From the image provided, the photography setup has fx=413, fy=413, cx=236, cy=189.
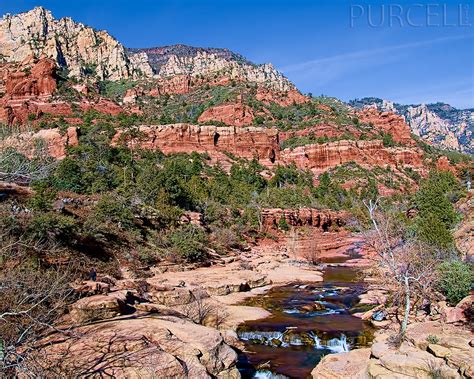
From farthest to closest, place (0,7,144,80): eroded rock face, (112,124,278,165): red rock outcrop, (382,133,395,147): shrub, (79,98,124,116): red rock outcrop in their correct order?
(0,7,144,80): eroded rock face
(382,133,395,147): shrub
(79,98,124,116): red rock outcrop
(112,124,278,165): red rock outcrop

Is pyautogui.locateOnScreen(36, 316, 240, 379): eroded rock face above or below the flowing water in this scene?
above

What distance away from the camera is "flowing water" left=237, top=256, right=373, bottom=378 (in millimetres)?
13684

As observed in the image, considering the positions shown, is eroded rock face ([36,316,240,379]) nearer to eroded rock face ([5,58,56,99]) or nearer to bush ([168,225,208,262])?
A: bush ([168,225,208,262])

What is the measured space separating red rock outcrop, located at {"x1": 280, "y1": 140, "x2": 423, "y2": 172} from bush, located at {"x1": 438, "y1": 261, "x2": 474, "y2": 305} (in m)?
69.4

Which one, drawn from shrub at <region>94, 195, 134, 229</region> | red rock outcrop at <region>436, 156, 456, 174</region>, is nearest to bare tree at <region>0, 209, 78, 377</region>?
shrub at <region>94, 195, 134, 229</region>

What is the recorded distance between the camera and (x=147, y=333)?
41.0 ft

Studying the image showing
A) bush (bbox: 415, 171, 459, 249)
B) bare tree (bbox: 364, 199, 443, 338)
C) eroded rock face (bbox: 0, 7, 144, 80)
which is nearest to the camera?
bare tree (bbox: 364, 199, 443, 338)

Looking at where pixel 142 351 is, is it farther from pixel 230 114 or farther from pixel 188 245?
pixel 230 114

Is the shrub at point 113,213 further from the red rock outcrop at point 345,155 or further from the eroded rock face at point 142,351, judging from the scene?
the red rock outcrop at point 345,155

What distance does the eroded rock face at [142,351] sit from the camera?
410 inches

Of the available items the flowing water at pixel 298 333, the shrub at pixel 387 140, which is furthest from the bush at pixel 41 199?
the shrub at pixel 387 140

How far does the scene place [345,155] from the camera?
85.6 metres

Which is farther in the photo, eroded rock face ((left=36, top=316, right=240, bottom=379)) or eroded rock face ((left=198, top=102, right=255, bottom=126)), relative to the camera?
eroded rock face ((left=198, top=102, right=255, bottom=126))

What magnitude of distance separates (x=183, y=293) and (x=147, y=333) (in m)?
6.84
